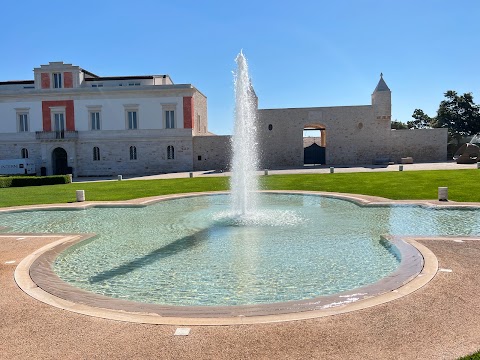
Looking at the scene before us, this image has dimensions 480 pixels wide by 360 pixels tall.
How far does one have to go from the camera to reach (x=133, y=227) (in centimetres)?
1115

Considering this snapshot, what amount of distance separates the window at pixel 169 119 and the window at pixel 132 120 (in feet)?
11.1

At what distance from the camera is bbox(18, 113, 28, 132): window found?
4141cm

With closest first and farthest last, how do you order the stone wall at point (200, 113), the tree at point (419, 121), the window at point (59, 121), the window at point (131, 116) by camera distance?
1. the window at point (131, 116)
2. the window at point (59, 121)
3. the stone wall at point (200, 113)
4. the tree at point (419, 121)

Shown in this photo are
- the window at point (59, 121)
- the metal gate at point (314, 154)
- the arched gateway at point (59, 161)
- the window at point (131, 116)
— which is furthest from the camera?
the metal gate at point (314, 154)

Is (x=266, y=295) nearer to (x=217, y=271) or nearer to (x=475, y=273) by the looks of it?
(x=217, y=271)

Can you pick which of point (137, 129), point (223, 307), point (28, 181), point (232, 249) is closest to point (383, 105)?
point (137, 129)

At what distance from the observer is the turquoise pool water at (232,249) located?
596cm

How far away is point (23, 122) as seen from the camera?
1636 inches

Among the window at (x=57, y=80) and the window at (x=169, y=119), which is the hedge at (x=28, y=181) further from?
the window at (x=57, y=80)

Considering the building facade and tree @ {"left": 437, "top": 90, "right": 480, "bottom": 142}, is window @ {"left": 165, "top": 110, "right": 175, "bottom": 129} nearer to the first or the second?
the building facade

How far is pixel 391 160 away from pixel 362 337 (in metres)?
42.1

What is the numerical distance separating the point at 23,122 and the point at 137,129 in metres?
12.4

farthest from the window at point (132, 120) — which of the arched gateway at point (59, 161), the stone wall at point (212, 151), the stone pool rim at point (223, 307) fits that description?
the stone pool rim at point (223, 307)

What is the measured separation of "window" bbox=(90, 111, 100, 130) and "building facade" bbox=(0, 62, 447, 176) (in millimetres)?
100
